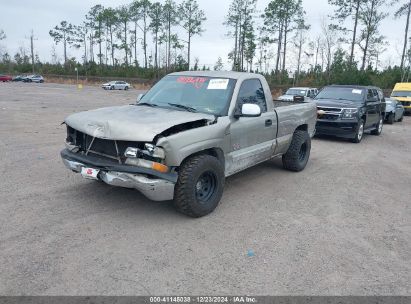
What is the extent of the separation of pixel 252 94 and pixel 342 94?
319 inches

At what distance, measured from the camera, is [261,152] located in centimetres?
600

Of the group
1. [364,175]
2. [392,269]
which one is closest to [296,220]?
[392,269]

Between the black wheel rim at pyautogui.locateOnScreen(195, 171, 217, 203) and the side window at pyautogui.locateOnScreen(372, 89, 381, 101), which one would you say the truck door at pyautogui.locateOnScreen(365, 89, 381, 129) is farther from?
the black wheel rim at pyautogui.locateOnScreen(195, 171, 217, 203)

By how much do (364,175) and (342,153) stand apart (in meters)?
2.50

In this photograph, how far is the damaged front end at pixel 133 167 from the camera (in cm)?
418

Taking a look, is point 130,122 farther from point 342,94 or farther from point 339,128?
point 342,94

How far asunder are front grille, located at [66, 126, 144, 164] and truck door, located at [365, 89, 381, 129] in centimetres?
1038

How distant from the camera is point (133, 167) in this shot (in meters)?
4.23

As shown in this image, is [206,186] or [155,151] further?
[206,186]

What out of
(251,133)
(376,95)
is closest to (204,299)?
(251,133)

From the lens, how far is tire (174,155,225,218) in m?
4.41

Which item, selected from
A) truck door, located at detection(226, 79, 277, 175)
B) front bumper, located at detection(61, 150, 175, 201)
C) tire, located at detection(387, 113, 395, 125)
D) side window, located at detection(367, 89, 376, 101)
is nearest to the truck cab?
tire, located at detection(387, 113, 395, 125)

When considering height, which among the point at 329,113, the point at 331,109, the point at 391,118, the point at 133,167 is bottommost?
the point at 391,118

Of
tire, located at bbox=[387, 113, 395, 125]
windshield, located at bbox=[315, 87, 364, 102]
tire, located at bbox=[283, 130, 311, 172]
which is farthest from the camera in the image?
tire, located at bbox=[387, 113, 395, 125]
